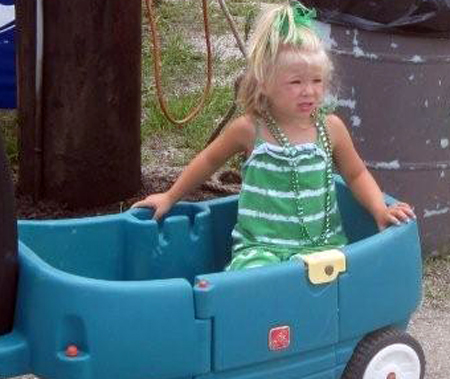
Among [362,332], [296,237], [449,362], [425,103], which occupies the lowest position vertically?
[449,362]

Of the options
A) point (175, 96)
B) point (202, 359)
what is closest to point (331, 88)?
point (202, 359)

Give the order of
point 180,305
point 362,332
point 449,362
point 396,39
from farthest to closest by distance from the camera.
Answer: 1. point 396,39
2. point 449,362
3. point 362,332
4. point 180,305

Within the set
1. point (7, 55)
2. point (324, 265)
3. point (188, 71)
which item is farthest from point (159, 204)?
point (188, 71)

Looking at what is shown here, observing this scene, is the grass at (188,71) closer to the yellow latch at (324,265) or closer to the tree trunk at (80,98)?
the tree trunk at (80,98)

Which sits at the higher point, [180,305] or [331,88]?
[331,88]

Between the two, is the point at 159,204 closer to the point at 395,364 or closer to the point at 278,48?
the point at 278,48

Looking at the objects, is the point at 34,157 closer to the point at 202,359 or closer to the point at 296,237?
the point at 296,237

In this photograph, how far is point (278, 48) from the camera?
109 inches

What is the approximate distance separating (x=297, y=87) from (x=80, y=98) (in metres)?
1.29

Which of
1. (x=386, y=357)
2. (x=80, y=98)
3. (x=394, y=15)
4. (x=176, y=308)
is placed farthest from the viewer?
(x=80, y=98)

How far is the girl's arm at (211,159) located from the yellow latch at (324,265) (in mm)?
428

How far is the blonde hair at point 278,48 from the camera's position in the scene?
2.76 meters

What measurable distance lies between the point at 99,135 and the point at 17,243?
1.46 metres

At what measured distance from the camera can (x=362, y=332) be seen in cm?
269
